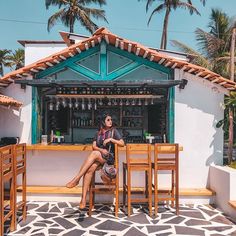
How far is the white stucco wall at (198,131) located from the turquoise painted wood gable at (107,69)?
1.33 ft

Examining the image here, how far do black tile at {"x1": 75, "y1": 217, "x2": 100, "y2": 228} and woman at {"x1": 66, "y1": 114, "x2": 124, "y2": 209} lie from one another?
318 millimetres

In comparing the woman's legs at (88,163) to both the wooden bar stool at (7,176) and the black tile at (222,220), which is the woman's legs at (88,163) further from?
the black tile at (222,220)

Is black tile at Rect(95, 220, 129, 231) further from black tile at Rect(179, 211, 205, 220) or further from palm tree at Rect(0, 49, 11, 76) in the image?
palm tree at Rect(0, 49, 11, 76)

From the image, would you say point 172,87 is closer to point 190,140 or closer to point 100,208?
point 190,140

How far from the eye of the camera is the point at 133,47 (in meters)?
Answer: 6.81

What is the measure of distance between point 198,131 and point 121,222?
3215 millimetres

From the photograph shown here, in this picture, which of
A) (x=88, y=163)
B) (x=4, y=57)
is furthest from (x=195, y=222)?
(x=4, y=57)

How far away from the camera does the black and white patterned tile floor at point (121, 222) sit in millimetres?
4855

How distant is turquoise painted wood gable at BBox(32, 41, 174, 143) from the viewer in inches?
281

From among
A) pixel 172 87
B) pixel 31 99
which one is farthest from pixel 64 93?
pixel 172 87

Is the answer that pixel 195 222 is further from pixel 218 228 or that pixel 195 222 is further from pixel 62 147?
pixel 62 147

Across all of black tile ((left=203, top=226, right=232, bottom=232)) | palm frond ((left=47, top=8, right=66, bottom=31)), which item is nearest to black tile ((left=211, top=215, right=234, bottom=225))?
black tile ((left=203, top=226, right=232, bottom=232))

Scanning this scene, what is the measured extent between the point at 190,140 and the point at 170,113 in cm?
89

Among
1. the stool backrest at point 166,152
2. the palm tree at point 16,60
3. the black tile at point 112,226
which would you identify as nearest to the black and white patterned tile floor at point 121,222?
the black tile at point 112,226
